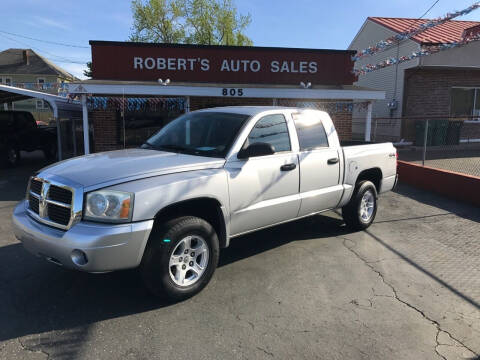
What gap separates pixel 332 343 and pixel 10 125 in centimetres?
1362

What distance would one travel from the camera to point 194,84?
10.9 meters


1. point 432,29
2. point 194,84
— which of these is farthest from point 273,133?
point 432,29

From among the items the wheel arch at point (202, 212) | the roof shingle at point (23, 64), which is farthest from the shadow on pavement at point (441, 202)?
the roof shingle at point (23, 64)

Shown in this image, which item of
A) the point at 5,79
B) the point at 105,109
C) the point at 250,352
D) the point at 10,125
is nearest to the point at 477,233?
the point at 250,352

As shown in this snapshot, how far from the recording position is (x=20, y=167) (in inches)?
508

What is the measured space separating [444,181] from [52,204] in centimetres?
799

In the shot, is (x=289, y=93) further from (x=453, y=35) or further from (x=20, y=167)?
(x=453, y=35)

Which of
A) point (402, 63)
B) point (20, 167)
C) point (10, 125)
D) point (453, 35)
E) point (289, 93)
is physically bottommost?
point (20, 167)

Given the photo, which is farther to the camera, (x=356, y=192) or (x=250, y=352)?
(x=356, y=192)

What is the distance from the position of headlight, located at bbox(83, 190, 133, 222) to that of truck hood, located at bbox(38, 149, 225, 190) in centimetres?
9

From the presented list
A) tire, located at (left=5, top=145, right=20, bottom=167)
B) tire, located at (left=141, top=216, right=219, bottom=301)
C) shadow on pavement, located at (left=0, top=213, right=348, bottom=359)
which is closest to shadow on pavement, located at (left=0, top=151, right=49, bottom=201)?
tire, located at (left=5, top=145, right=20, bottom=167)

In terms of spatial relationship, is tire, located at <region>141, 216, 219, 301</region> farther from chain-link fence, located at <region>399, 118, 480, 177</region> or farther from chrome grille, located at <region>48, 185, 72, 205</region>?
chain-link fence, located at <region>399, 118, 480, 177</region>

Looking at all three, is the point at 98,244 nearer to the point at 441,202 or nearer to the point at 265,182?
the point at 265,182

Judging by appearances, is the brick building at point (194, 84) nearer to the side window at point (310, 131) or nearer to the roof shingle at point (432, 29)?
the roof shingle at point (432, 29)
